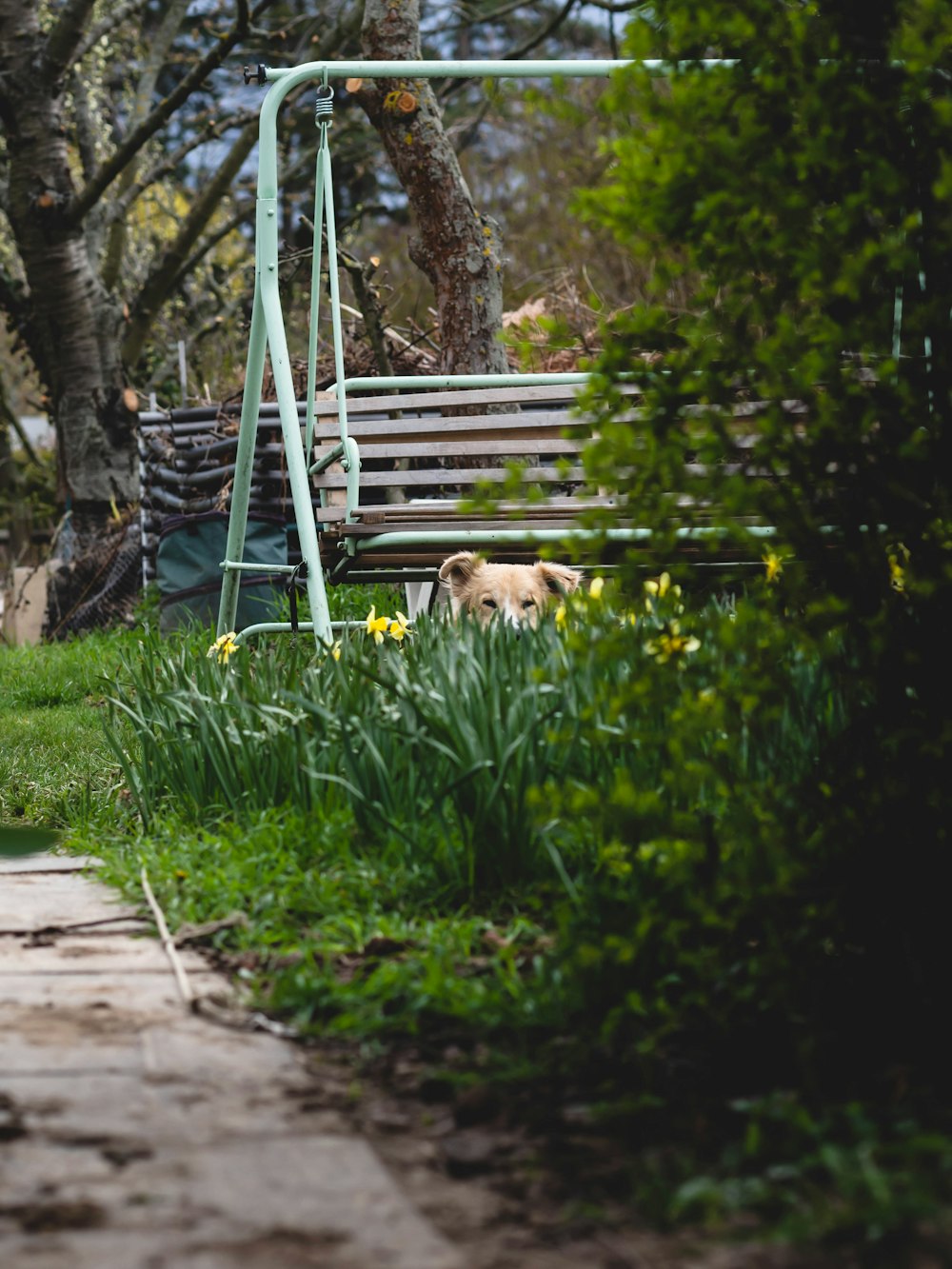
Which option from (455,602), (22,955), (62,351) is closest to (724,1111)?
(22,955)

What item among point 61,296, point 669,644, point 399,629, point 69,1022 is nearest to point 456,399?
point 399,629

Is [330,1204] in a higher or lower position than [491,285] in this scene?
lower

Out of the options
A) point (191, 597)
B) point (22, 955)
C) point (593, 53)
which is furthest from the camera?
point (593, 53)

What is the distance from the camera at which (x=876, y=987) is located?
1865mm

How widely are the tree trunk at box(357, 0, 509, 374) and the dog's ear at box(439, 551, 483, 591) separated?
2025 mm

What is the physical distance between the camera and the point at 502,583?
4.98m

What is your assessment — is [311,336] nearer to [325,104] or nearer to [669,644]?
[325,104]

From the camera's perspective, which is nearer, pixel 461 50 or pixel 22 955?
pixel 22 955

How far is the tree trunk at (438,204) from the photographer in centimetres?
654

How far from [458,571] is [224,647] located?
1202 mm

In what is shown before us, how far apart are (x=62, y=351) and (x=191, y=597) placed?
4.25 meters

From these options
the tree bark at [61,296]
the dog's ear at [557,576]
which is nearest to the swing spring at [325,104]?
the dog's ear at [557,576]

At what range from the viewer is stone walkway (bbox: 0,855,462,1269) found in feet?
4.16

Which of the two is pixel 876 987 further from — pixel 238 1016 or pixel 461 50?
pixel 461 50
